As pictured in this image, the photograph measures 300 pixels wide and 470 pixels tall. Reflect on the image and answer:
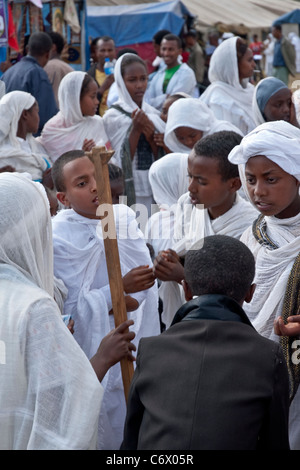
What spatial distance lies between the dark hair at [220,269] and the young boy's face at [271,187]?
64 cm

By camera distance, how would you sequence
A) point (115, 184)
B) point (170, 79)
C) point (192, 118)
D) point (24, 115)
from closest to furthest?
point (115, 184) → point (192, 118) → point (24, 115) → point (170, 79)

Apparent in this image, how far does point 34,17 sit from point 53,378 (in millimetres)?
9372

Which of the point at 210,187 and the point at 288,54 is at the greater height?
the point at 210,187

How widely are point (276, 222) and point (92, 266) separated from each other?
0.95 meters

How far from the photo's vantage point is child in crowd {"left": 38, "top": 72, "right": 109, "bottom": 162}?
6250 millimetres

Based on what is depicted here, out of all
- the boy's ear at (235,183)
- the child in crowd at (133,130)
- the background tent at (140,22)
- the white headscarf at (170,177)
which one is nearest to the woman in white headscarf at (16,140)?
the child in crowd at (133,130)

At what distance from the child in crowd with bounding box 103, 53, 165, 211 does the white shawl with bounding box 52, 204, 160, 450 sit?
8.58 feet

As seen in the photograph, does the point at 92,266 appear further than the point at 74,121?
No

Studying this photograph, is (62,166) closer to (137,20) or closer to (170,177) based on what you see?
(170,177)

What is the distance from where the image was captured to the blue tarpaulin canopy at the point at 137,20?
14938mm

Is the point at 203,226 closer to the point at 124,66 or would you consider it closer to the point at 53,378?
the point at 53,378

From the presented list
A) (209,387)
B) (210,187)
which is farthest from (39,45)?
(209,387)

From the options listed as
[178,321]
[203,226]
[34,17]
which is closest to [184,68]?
[34,17]

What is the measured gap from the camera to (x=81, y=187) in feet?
11.2
